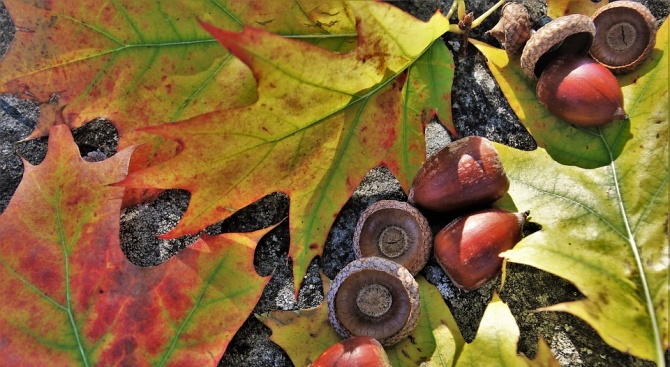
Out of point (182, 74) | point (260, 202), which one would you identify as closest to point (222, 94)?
point (182, 74)

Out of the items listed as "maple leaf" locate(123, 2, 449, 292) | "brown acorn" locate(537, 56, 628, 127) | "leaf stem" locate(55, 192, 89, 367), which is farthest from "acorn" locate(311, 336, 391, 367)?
"brown acorn" locate(537, 56, 628, 127)

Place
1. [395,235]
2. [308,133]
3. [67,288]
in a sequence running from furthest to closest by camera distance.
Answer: [395,235] → [308,133] → [67,288]

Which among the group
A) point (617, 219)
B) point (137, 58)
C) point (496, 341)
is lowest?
point (496, 341)

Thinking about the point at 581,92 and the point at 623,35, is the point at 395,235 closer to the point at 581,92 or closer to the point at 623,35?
the point at 581,92

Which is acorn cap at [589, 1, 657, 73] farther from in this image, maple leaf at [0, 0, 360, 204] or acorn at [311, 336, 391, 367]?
acorn at [311, 336, 391, 367]

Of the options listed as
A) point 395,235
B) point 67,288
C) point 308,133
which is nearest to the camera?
point 67,288

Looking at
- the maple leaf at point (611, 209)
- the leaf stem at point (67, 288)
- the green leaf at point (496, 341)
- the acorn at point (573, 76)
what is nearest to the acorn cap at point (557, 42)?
the acorn at point (573, 76)

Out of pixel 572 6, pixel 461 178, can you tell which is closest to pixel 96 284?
pixel 461 178

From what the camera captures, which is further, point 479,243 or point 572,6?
point 572,6
